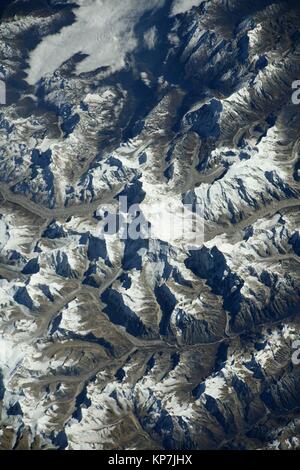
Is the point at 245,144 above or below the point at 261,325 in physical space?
above

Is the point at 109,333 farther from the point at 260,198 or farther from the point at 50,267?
the point at 260,198

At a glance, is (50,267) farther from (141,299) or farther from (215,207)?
(215,207)

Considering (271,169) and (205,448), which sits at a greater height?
(271,169)

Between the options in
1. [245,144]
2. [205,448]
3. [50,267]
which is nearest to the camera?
[205,448]

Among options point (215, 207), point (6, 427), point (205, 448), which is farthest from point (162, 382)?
point (215, 207)

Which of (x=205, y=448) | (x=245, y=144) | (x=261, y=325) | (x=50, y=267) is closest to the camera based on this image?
(x=205, y=448)

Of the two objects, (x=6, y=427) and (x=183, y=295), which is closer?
(x=6, y=427)
